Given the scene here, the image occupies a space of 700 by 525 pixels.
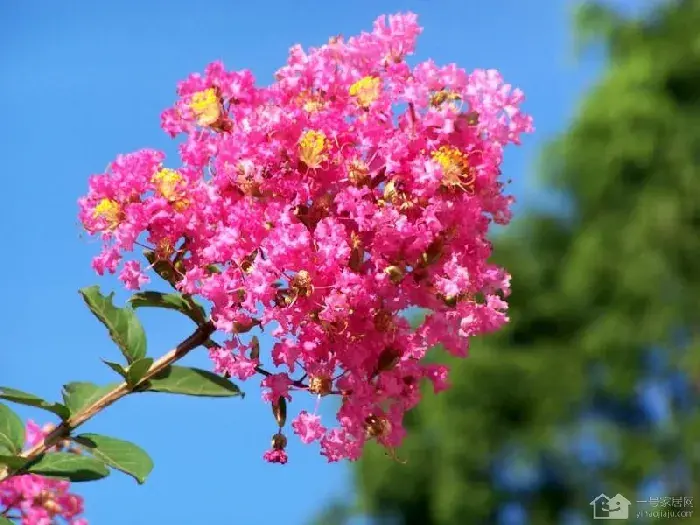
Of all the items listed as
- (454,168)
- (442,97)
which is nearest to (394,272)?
(454,168)

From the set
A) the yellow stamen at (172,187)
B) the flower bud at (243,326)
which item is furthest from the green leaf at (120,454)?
the yellow stamen at (172,187)

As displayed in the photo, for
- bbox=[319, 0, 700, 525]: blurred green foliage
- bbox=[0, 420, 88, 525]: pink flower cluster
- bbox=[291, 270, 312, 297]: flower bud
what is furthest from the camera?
bbox=[319, 0, 700, 525]: blurred green foliage

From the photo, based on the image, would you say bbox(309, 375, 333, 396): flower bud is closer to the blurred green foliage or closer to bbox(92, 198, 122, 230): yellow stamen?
bbox(92, 198, 122, 230): yellow stamen

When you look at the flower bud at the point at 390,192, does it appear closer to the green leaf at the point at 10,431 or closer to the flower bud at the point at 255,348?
the flower bud at the point at 255,348

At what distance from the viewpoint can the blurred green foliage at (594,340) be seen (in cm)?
1044

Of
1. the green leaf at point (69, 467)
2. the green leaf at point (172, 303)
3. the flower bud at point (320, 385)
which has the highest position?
the green leaf at point (172, 303)

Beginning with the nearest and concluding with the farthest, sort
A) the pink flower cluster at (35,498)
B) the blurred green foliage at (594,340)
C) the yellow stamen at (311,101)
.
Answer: the yellow stamen at (311,101) < the pink flower cluster at (35,498) < the blurred green foliage at (594,340)

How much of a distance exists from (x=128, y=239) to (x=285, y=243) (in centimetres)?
23

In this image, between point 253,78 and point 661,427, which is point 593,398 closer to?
point 661,427

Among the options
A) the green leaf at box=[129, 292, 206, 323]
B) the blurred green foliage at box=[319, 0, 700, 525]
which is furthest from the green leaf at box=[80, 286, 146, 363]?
the blurred green foliage at box=[319, 0, 700, 525]

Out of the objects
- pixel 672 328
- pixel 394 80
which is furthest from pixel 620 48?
pixel 394 80

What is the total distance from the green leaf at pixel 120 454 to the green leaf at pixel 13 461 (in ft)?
0.24

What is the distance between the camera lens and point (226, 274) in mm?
1234

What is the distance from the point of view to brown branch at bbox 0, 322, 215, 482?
50.3 inches
